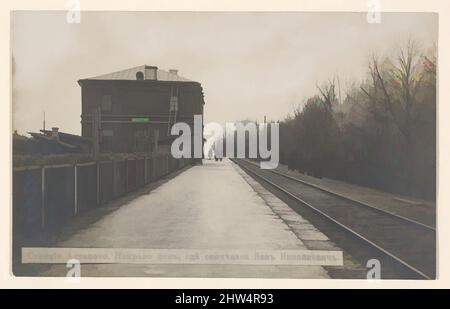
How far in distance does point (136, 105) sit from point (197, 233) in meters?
2.70

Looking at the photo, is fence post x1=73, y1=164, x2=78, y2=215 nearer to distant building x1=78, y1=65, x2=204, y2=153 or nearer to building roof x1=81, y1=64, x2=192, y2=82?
distant building x1=78, y1=65, x2=204, y2=153

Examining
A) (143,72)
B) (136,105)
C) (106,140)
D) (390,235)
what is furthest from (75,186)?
(390,235)

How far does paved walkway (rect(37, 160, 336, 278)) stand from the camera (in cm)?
738

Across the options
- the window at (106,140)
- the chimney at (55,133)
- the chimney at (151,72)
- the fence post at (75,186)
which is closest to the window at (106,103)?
the window at (106,140)

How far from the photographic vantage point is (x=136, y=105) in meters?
9.27

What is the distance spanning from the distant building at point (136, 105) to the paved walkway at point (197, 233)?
1169 millimetres

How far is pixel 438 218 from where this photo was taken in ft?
25.7

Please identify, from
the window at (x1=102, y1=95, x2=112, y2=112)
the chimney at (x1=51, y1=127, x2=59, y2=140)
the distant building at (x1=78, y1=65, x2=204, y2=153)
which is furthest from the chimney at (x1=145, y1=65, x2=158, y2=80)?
the chimney at (x1=51, y1=127, x2=59, y2=140)

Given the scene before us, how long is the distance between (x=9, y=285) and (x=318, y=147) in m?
8.58

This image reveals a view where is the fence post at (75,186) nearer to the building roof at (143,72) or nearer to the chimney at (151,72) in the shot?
the building roof at (143,72)

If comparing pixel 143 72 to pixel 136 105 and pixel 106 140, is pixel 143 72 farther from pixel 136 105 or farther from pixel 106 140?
pixel 106 140

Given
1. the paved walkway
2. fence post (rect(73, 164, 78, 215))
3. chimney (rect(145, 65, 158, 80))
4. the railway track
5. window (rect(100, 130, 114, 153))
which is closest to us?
the paved walkway

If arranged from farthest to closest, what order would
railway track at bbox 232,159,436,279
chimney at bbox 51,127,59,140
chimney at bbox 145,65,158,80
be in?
chimney at bbox 145,65,158,80
chimney at bbox 51,127,59,140
railway track at bbox 232,159,436,279

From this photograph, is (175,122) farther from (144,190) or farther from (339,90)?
(144,190)
